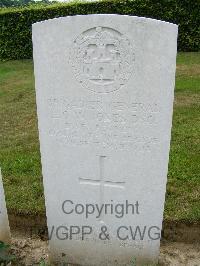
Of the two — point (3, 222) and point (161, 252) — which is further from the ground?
point (3, 222)

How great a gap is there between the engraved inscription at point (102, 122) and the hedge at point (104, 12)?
970 centimetres

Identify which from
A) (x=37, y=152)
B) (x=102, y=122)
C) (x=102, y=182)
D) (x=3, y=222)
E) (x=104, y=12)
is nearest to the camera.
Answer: (x=102, y=122)

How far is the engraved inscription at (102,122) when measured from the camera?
3.17 meters

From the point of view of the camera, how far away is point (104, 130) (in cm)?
327

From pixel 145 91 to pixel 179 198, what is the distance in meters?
1.81

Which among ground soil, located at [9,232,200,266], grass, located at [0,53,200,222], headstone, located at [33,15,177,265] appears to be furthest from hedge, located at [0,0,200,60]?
headstone, located at [33,15,177,265]

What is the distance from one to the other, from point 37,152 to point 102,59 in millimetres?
2996

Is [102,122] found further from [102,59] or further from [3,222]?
[3,222]

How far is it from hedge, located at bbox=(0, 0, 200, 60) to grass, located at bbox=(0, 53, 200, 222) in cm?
266

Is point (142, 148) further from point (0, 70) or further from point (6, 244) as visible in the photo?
point (0, 70)

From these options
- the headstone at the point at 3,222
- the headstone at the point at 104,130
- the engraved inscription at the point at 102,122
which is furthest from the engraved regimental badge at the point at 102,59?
the headstone at the point at 3,222

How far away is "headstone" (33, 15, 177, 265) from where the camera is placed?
3.02 metres

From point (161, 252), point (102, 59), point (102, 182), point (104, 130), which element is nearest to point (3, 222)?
point (102, 182)

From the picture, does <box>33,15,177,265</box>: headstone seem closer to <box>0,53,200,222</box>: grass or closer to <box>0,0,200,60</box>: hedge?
<box>0,53,200,222</box>: grass
